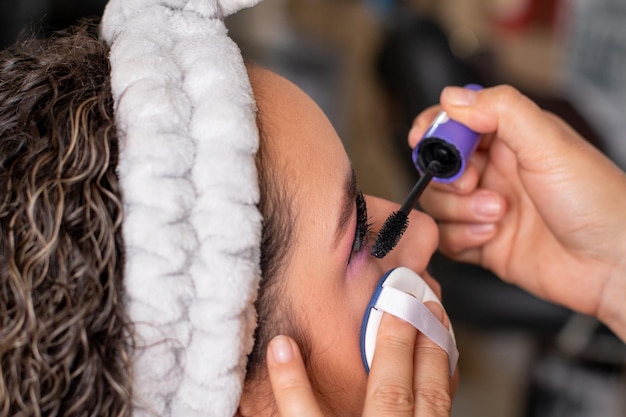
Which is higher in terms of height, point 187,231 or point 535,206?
point 187,231

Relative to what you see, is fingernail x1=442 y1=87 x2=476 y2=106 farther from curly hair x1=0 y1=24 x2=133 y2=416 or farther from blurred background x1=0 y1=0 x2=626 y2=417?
curly hair x1=0 y1=24 x2=133 y2=416

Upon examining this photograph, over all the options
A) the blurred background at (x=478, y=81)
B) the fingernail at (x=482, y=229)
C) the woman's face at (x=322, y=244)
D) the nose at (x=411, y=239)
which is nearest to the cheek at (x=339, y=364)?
the woman's face at (x=322, y=244)

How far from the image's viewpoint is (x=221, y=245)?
0.67 m

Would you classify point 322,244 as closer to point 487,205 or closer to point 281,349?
point 281,349

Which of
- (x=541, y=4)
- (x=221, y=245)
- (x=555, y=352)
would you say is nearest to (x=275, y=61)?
(x=541, y=4)

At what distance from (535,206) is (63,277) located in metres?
0.75

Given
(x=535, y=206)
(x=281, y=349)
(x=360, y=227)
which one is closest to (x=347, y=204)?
(x=360, y=227)

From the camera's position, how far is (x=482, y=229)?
3.99 ft

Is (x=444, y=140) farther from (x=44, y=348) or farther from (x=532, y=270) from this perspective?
(x=44, y=348)

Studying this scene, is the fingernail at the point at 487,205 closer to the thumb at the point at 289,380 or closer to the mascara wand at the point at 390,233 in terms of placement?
the mascara wand at the point at 390,233

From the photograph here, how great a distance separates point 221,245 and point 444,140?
483 millimetres

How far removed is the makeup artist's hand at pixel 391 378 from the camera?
0.74 m

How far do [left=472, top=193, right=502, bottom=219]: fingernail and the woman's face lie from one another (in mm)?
368

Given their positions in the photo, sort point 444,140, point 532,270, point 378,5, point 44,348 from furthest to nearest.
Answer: point 378,5 → point 532,270 → point 444,140 → point 44,348
